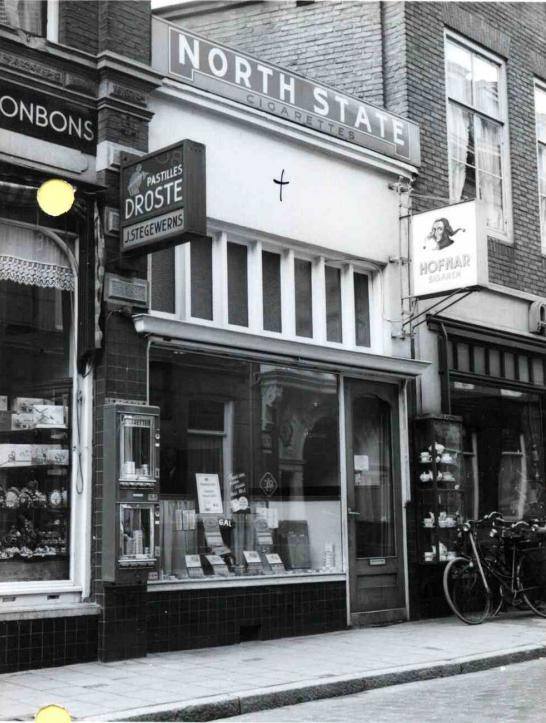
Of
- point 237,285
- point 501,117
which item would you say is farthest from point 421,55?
point 237,285

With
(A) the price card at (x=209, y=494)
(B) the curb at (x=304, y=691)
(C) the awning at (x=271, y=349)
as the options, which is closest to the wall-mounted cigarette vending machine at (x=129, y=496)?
(C) the awning at (x=271, y=349)

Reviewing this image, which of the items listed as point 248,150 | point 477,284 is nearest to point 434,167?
point 477,284

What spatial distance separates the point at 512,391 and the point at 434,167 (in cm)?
338

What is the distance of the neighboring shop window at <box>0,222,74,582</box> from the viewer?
849 centimetres

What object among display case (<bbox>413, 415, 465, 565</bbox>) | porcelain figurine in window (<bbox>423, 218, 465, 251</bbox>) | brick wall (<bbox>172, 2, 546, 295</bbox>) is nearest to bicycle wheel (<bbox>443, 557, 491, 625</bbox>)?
display case (<bbox>413, 415, 465, 565</bbox>)

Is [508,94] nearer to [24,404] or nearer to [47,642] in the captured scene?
[24,404]

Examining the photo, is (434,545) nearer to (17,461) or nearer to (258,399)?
(258,399)

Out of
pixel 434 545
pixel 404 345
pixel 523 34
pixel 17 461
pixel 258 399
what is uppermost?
pixel 523 34

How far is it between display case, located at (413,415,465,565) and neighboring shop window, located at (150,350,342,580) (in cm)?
126

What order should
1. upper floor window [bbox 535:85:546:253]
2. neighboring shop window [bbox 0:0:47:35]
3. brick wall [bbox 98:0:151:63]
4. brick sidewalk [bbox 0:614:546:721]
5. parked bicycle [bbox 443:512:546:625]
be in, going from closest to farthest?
1. brick sidewalk [bbox 0:614:546:721]
2. neighboring shop window [bbox 0:0:47:35]
3. brick wall [bbox 98:0:151:63]
4. parked bicycle [bbox 443:512:546:625]
5. upper floor window [bbox 535:85:546:253]

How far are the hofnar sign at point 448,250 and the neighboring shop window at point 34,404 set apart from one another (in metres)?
4.69

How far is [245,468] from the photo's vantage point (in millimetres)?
10258

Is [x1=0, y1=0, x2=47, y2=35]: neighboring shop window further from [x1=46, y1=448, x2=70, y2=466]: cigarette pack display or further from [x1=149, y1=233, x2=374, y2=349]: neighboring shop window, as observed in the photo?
[x1=46, y1=448, x2=70, y2=466]: cigarette pack display

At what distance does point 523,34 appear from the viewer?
50.6 ft
